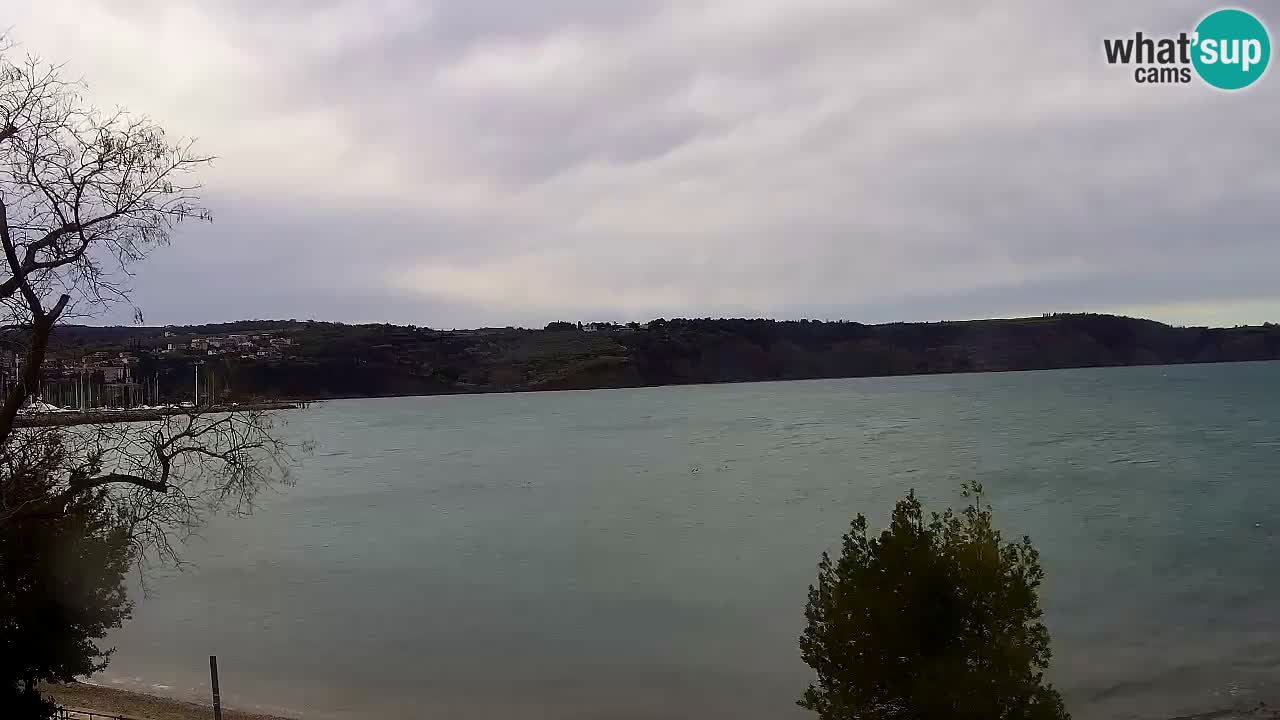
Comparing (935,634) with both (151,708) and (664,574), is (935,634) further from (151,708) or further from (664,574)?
(664,574)

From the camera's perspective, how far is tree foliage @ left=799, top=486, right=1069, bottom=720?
30.5 feet

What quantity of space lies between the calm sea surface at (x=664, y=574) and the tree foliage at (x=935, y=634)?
11283 mm

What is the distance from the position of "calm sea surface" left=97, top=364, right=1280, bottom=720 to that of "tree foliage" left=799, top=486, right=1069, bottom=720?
37.0ft

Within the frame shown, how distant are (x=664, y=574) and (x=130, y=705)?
2173cm

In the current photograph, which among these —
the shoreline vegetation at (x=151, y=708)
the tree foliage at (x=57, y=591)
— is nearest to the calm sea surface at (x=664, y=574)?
the shoreline vegetation at (x=151, y=708)

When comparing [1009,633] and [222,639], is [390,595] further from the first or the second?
[1009,633]

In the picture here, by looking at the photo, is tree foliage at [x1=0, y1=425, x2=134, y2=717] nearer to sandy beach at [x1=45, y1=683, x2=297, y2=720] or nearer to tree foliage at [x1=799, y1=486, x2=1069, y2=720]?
sandy beach at [x1=45, y1=683, x2=297, y2=720]

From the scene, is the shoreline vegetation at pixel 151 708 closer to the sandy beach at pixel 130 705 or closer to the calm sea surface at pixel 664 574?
the sandy beach at pixel 130 705

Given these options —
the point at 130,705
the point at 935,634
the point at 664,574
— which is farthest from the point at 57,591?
the point at 664,574

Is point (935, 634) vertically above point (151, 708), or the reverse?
point (935, 634)

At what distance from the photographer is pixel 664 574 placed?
121 ft

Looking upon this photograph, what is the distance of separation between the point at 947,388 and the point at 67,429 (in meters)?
194

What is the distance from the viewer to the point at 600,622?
1188 inches

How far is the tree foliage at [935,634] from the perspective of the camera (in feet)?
30.5
